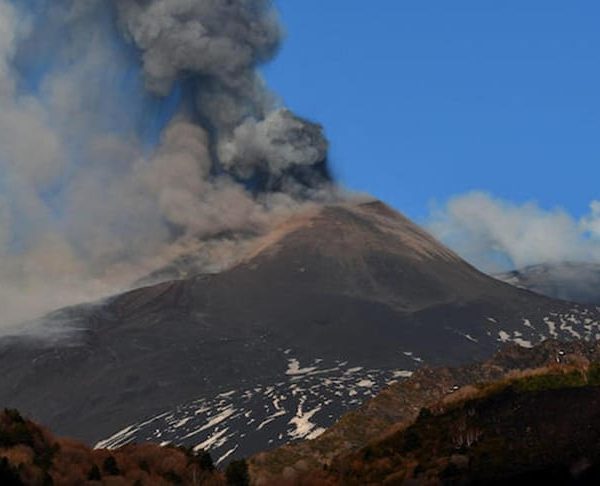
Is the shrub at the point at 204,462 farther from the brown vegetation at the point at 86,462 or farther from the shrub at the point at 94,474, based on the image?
the shrub at the point at 94,474

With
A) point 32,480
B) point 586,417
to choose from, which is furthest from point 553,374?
point 32,480

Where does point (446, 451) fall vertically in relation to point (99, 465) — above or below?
below

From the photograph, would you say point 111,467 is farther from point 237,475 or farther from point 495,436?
point 495,436

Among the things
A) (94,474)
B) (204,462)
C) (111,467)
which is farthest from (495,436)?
(204,462)

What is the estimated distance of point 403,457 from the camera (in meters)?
50.7

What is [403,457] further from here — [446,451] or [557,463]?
[557,463]

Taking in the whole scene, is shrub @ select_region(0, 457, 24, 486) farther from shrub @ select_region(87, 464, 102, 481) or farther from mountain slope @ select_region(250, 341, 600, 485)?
mountain slope @ select_region(250, 341, 600, 485)

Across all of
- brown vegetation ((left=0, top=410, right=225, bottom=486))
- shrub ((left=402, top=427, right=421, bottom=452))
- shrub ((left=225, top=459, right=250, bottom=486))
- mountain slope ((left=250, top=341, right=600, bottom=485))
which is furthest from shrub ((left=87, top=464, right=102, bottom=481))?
shrub ((left=402, top=427, right=421, bottom=452))

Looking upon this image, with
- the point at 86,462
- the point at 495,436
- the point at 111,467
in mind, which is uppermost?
the point at 86,462

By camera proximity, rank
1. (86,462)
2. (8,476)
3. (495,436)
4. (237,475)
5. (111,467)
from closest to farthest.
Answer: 1. (8,476)
2. (495,436)
3. (111,467)
4. (86,462)
5. (237,475)

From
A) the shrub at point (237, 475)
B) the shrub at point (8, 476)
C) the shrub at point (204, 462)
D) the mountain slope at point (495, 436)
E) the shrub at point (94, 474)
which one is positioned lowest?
the mountain slope at point (495, 436)

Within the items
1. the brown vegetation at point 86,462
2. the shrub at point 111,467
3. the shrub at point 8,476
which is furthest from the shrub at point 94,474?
the shrub at point 8,476

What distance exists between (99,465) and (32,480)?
20.9ft

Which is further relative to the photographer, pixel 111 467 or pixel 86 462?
pixel 86 462
